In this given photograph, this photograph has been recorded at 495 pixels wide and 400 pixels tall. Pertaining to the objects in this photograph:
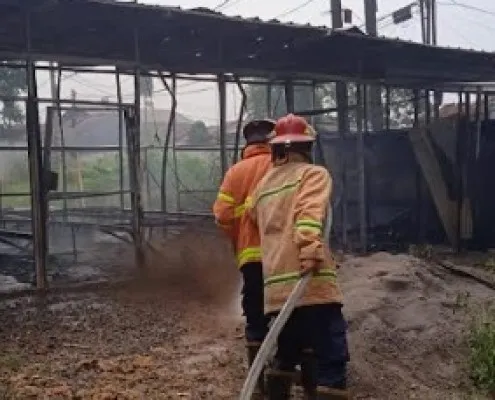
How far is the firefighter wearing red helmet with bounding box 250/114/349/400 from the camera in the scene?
13.0 ft

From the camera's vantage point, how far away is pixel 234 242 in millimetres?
5059

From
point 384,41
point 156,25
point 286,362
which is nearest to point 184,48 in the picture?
point 156,25

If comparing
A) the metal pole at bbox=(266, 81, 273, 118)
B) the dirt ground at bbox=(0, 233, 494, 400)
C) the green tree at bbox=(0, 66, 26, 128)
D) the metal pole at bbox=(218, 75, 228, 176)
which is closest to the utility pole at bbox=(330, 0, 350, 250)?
the metal pole at bbox=(266, 81, 273, 118)

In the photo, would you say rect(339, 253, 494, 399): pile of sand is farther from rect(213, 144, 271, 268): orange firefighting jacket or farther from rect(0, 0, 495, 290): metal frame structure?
rect(0, 0, 495, 290): metal frame structure

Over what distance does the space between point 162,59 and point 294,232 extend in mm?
6598

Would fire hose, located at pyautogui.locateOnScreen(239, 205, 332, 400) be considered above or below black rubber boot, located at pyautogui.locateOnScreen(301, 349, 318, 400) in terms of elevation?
above

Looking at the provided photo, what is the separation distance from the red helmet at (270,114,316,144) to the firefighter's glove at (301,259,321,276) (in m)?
0.82

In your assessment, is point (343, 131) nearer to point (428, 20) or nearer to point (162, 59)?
point (162, 59)

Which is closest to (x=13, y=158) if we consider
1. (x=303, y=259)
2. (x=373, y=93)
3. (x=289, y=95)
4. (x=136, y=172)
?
(x=136, y=172)

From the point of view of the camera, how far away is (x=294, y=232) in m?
4.02

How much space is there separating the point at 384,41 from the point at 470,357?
21.1ft

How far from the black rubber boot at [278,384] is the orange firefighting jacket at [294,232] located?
1.68 ft

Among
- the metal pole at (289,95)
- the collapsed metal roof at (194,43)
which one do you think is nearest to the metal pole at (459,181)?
the collapsed metal roof at (194,43)

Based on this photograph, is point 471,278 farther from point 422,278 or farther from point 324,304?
point 324,304
